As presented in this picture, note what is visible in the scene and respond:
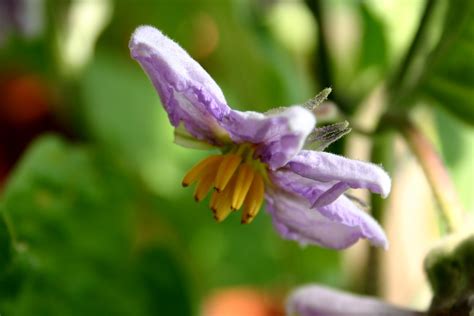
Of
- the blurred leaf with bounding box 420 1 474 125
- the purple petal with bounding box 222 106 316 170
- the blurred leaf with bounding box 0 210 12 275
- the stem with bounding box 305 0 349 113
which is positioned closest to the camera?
the purple petal with bounding box 222 106 316 170

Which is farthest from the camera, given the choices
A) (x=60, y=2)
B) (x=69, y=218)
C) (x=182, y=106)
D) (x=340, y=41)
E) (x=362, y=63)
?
(x=340, y=41)

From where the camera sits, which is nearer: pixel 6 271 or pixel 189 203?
pixel 6 271

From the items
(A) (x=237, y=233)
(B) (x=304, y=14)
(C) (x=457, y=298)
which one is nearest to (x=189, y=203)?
(A) (x=237, y=233)

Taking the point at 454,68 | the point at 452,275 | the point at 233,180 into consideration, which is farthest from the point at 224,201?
the point at 454,68

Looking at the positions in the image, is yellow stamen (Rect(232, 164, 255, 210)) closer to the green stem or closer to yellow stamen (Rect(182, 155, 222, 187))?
yellow stamen (Rect(182, 155, 222, 187))

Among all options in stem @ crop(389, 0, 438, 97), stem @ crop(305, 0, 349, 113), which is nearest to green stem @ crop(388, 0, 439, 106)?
stem @ crop(389, 0, 438, 97)

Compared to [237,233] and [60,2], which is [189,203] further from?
[60,2]

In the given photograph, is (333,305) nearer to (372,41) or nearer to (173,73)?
(173,73)
